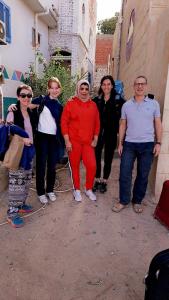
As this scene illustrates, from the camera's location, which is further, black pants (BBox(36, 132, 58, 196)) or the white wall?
the white wall

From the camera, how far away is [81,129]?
11.7ft

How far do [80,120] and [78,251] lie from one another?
169 centimetres

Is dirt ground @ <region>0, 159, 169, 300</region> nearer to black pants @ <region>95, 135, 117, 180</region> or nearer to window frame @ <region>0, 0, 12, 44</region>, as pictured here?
black pants @ <region>95, 135, 117, 180</region>

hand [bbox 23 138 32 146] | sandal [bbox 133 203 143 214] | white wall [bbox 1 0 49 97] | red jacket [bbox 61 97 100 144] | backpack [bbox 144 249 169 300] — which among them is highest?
white wall [bbox 1 0 49 97]

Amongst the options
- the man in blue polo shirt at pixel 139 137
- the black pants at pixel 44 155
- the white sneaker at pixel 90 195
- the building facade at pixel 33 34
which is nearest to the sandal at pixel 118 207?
the man in blue polo shirt at pixel 139 137

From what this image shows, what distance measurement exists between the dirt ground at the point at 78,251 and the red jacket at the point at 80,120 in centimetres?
98

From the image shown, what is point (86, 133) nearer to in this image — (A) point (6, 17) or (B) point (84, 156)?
(B) point (84, 156)

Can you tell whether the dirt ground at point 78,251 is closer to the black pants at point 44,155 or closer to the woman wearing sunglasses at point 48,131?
the black pants at point 44,155

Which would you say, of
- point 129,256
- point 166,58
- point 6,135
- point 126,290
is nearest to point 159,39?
point 166,58

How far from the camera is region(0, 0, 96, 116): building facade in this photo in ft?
19.2

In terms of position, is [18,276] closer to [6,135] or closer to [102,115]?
[6,135]

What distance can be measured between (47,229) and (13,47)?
16.1ft

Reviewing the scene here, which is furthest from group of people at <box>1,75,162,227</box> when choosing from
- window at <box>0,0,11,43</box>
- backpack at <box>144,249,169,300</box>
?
window at <box>0,0,11,43</box>

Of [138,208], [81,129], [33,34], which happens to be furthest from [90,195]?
[33,34]
